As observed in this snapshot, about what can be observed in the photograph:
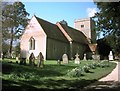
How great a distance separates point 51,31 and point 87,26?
24074 millimetres

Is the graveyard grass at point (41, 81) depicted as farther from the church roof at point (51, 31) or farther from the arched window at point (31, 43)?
the arched window at point (31, 43)

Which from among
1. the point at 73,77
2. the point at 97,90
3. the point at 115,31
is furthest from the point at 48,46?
the point at 97,90

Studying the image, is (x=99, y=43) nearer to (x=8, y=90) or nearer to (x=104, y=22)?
(x=104, y=22)

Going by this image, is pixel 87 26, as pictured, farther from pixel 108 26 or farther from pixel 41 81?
pixel 41 81

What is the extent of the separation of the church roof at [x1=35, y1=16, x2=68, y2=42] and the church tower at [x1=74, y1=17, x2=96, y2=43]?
670 inches

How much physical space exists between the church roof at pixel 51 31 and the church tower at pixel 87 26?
1703cm

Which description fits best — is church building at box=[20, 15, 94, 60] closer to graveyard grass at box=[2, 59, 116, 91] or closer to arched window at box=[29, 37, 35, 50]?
arched window at box=[29, 37, 35, 50]

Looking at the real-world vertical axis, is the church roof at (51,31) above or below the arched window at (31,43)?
above

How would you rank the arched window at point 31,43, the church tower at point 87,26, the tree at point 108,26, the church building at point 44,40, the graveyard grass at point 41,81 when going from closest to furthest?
the graveyard grass at point 41,81, the tree at point 108,26, the church building at point 44,40, the arched window at point 31,43, the church tower at point 87,26

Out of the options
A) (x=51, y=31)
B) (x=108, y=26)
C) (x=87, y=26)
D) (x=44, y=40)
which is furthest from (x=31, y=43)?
(x=87, y=26)

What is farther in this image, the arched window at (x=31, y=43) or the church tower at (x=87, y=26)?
the church tower at (x=87, y=26)

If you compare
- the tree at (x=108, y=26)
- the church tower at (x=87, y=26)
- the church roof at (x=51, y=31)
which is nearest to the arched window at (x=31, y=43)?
the church roof at (x=51, y=31)

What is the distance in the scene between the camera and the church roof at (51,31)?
1797 inches

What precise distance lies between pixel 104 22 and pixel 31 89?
18.0m
